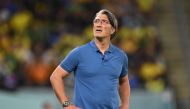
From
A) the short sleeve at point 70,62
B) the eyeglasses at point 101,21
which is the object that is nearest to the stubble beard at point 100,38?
the eyeglasses at point 101,21

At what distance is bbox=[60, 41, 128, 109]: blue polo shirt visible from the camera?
7.12 m

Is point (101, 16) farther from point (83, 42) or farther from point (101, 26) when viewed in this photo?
point (83, 42)

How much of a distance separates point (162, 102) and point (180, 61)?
338cm

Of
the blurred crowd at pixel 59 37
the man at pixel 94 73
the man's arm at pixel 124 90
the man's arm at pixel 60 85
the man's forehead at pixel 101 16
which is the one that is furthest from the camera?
the blurred crowd at pixel 59 37

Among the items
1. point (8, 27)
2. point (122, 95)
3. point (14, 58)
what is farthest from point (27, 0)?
point (122, 95)

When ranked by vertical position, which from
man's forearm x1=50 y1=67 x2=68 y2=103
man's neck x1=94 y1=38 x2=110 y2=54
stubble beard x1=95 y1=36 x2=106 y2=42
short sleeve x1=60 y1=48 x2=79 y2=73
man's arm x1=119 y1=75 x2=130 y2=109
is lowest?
man's arm x1=119 y1=75 x2=130 y2=109

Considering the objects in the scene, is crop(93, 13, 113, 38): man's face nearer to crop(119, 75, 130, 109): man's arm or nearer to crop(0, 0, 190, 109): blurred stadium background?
crop(119, 75, 130, 109): man's arm

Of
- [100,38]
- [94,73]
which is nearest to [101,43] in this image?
[100,38]

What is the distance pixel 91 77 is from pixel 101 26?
0.49 metres

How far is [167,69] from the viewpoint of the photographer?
17266 millimetres

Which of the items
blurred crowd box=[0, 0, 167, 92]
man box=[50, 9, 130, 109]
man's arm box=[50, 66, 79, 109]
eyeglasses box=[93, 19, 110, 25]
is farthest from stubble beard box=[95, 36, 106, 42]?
blurred crowd box=[0, 0, 167, 92]

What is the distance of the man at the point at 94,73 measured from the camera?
7117 mm

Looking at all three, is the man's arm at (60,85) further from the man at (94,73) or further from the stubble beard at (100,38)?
the stubble beard at (100,38)

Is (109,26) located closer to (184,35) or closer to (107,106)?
(107,106)
